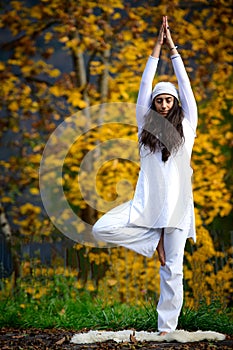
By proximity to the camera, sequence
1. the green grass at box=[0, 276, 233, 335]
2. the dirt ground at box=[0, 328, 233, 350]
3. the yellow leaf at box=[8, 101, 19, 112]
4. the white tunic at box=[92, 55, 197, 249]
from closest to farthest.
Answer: the dirt ground at box=[0, 328, 233, 350] → the white tunic at box=[92, 55, 197, 249] → the green grass at box=[0, 276, 233, 335] → the yellow leaf at box=[8, 101, 19, 112]

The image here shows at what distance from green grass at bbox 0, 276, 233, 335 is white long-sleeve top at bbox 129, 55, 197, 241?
95 centimetres

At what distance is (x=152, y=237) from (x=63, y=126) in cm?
374

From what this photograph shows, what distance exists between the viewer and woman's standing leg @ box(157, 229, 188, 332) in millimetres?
4090

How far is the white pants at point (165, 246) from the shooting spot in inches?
159

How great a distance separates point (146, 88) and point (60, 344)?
199 centimetres

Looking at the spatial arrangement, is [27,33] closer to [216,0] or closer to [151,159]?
[216,0]

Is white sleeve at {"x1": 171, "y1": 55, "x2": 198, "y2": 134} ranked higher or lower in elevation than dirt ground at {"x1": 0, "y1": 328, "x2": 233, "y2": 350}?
higher

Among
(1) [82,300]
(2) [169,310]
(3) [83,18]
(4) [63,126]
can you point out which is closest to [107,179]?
(4) [63,126]

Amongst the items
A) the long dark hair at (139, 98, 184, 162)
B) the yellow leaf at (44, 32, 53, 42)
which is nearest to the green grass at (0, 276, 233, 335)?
the long dark hair at (139, 98, 184, 162)

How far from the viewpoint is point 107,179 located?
24.3 feet

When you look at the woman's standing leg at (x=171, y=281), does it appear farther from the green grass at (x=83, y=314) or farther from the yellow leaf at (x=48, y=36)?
the yellow leaf at (x=48, y=36)

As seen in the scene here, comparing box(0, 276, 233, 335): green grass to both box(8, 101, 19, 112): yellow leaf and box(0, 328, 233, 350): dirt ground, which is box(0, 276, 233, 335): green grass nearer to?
box(0, 328, 233, 350): dirt ground

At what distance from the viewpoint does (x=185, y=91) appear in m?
4.16

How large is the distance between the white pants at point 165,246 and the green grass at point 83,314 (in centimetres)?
48
